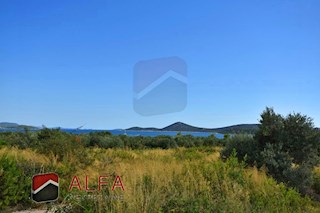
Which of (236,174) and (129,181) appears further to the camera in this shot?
(236,174)

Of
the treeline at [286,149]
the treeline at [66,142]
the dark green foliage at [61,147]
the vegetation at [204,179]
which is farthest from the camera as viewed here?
the treeline at [66,142]

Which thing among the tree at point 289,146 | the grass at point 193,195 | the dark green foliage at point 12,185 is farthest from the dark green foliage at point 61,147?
the tree at point 289,146

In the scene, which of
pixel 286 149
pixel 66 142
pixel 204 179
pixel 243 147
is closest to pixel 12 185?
pixel 204 179

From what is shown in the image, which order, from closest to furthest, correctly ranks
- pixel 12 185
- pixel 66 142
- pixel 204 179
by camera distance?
1. pixel 204 179
2. pixel 12 185
3. pixel 66 142

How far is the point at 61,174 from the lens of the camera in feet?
27.1

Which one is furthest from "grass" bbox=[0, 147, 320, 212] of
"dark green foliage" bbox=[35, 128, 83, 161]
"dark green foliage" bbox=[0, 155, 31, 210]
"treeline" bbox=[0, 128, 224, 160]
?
"treeline" bbox=[0, 128, 224, 160]

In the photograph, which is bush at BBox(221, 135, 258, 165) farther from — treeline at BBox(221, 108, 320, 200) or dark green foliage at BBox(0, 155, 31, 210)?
dark green foliage at BBox(0, 155, 31, 210)

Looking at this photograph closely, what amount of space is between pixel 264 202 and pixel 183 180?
163 centimetres

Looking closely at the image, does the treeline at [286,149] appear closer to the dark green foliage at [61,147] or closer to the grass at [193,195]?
the grass at [193,195]

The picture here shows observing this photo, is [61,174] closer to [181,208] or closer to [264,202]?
[181,208]

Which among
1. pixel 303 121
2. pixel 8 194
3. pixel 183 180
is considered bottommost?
pixel 8 194

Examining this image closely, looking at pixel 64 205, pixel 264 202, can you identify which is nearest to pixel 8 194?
pixel 64 205
